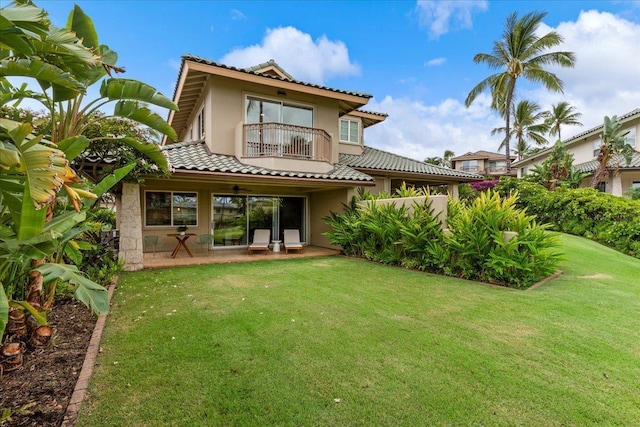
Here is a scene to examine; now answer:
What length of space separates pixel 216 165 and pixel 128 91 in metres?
5.63

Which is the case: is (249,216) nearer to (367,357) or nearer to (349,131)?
(349,131)

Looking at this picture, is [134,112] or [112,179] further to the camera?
[134,112]

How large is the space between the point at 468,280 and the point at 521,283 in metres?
1.15

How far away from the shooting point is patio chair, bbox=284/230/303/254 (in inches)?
491

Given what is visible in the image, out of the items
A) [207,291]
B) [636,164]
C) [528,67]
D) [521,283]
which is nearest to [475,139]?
[528,67]

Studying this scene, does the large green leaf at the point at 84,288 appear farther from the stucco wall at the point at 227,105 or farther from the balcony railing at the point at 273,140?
the stucco wall at the point at 227,105

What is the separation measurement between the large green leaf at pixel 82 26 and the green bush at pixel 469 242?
825 cm

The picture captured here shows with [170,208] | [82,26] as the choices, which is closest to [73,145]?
[82,26]

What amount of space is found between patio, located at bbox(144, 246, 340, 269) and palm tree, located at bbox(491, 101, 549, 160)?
40.0 meters

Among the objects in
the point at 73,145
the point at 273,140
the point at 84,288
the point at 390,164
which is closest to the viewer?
the point at 84,288

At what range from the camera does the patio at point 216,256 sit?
1009 cm

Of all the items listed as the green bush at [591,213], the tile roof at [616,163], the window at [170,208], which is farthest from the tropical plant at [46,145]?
the tile roof at [616,163]

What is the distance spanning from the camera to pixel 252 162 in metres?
11.8

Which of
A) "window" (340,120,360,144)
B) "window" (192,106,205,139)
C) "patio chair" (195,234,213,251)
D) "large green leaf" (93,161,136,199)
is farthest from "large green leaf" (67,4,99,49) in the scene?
"window" (340,120,360,144)
